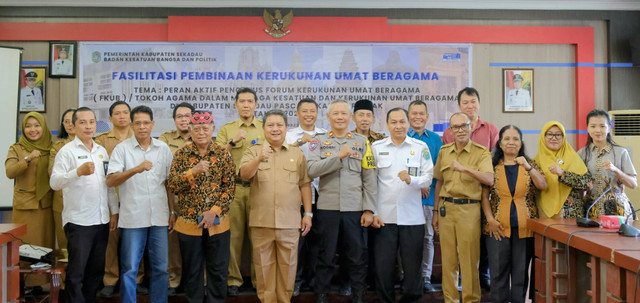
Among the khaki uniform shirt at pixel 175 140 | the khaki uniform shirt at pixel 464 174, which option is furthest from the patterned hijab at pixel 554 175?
the khaki uniform shirt at pixel 175 140

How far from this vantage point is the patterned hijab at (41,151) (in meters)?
4.09

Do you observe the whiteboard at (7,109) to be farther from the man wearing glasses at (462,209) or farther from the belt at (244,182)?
the man wearing glasses at (462,209)

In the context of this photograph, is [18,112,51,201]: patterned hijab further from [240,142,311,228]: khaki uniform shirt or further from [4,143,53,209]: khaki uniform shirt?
[240,142,311,228]: khaki uniform shirt

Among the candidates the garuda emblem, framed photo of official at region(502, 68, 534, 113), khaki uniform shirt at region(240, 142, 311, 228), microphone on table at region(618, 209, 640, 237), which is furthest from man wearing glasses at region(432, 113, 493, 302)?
the garuda emblem

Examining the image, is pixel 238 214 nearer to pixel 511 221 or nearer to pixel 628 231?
pixel 511 221

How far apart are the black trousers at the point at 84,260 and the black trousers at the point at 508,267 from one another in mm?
2743

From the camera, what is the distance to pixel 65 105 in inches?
224

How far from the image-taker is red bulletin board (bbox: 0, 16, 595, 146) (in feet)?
18.7

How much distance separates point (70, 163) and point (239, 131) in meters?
1.23

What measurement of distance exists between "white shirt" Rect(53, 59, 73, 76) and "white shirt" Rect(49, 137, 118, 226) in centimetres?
282

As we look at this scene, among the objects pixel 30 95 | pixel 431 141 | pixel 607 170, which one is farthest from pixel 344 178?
pixel 30 95

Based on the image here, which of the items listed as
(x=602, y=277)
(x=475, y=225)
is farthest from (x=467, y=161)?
(x=602, y=277)

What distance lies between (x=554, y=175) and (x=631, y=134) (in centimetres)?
309

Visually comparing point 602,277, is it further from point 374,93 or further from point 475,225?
point 374,93
